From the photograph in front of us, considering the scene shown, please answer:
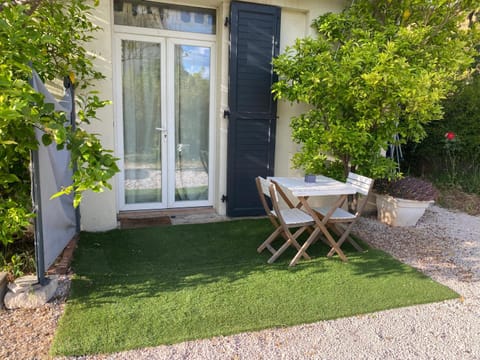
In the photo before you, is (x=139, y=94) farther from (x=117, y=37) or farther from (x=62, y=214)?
(x=62, y=214)

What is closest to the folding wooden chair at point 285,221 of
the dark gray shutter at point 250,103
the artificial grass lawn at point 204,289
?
the artificial grass lawn at point 204,289

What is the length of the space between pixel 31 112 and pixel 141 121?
2655 millimetres

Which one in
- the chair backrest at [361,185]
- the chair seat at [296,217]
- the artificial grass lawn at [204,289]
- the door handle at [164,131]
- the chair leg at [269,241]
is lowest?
the artificial grass lawn at [204,289]

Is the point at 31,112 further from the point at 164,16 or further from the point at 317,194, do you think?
the point at 164,16

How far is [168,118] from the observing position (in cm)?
473

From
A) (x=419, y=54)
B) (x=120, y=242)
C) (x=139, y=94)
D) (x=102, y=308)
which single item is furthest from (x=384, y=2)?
(x=102, y=308)

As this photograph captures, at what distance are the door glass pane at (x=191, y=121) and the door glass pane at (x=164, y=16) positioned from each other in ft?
0.84

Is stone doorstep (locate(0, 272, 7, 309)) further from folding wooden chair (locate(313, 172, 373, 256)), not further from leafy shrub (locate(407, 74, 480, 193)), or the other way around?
leafy shrub (locate(407, 74, 480, 193))

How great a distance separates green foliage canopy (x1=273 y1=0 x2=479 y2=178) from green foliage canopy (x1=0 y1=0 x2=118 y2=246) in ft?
7.31

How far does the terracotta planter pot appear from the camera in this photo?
185 inches

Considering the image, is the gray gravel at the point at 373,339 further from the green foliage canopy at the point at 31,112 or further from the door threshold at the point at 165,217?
the door threshold at the point at 165,217

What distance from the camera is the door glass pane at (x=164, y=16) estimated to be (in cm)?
431

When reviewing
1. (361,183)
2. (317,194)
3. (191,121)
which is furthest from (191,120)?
(361,183)

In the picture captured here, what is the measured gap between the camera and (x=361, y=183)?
3.68 meters
